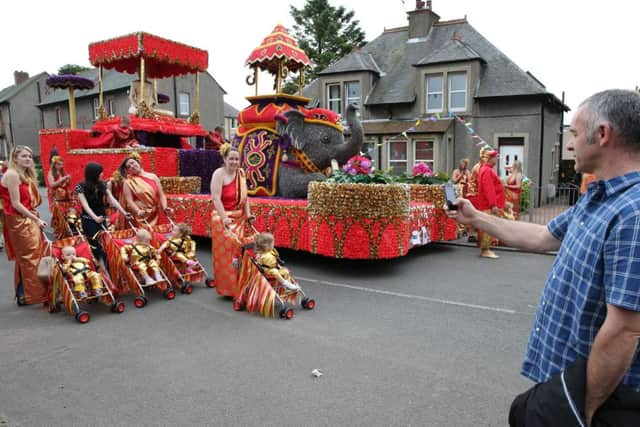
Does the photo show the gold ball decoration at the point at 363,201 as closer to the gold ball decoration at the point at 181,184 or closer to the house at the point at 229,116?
the gold ball decoration at the point at 181,184

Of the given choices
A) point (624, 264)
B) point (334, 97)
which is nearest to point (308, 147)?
point (624, 264)

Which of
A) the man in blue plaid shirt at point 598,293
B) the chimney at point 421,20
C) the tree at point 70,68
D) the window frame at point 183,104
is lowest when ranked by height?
the man in blue plaid shirt at point 598,293

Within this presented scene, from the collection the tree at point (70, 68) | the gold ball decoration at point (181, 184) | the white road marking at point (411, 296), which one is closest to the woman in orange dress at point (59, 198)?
the gold ball decoration at point (181, 184)

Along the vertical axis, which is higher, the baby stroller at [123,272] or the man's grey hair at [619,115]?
the man's grey hair at [619,115]

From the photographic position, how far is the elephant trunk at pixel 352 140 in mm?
7273

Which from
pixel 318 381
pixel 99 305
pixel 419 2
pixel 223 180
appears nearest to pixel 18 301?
pixel 99 305

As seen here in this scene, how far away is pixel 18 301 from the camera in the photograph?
555 cm

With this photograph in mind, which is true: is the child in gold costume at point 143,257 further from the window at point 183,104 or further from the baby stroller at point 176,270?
the window at point 183,104

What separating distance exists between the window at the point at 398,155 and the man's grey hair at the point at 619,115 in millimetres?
18059

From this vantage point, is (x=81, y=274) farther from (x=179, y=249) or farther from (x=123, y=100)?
(x=123, y=100)

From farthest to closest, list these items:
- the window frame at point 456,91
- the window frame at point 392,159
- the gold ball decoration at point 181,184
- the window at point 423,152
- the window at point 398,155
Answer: the window at point 398,155, the window frame at point 392,159, the window at point 423,152, the window frame at point 456,91, the gold ball decoration at point 181,184

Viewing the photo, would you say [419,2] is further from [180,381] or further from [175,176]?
[180,381]

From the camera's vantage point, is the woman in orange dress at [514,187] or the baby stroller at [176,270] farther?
the woman in orange dress at [514,187]

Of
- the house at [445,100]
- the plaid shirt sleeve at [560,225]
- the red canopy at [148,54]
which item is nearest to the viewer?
the plaid shirt sleeve at [560,225]
